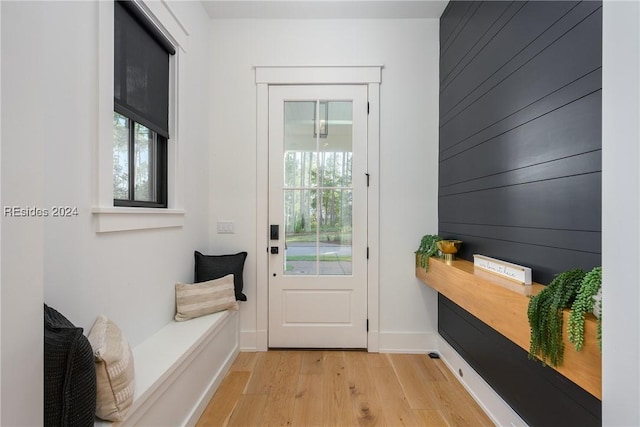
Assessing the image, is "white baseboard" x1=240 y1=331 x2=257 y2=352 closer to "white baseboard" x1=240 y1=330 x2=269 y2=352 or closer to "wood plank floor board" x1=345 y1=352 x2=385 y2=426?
"white baseboard" x1=240 y1=330 x2=269 y2=352

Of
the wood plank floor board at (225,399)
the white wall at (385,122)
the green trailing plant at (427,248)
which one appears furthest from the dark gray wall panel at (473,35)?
the wood plank floor board at (225,399)

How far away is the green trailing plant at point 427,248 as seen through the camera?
2.24 meters

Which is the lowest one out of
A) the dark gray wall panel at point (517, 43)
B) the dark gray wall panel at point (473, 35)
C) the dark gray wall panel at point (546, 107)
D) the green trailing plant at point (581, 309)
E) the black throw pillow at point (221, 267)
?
the black throw pillow at point (221, 267)

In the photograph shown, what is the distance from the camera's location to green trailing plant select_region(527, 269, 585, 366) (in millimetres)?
998

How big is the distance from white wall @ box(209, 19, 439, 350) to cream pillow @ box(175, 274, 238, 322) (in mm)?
324

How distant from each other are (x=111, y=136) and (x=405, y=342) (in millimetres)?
2570

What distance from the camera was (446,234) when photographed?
2342 mm

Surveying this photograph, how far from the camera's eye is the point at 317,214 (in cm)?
253

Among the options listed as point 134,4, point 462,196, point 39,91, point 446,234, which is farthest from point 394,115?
point 39,91

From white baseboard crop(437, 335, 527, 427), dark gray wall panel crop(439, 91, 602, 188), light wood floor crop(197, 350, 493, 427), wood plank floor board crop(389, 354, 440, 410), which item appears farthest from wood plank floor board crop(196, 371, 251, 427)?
dark gray wall panel crop(439, 91, 602, 188)

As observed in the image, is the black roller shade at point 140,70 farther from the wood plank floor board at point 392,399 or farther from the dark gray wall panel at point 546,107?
the wood plank floor board at point 392,399

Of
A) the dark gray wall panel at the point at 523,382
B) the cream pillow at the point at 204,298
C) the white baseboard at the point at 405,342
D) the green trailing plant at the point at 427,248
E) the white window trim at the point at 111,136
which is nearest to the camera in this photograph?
the dark gray wall panel at the point at 523,382

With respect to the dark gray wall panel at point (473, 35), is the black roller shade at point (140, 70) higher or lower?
lower
